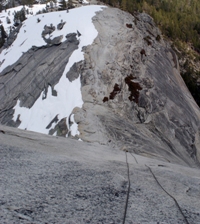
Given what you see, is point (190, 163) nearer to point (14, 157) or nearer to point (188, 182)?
point (188, 182)

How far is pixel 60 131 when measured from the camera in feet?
64.7

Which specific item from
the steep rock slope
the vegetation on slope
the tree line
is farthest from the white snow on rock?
→ the tree line

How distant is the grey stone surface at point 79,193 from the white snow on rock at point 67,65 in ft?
42.1

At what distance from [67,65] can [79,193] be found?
76.7 feet

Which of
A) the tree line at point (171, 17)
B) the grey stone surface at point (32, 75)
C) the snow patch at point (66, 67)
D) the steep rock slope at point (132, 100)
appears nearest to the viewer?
the steep rock slope at point (132, 100)

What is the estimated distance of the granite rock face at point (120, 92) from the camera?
70.4 feet

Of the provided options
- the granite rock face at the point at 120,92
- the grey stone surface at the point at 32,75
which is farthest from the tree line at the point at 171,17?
the grey stone surface at the point at 32,75

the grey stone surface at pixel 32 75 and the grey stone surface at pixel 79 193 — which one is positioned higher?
the grey stone surface at pixel 79 193

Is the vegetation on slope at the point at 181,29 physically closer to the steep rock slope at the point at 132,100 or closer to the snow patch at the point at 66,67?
the steep rock slope at the point at 132,100

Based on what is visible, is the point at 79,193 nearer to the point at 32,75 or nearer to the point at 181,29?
the point at 32,75

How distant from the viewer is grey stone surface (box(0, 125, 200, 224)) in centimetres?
404

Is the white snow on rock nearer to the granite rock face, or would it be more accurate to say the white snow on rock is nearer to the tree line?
the granite rock face

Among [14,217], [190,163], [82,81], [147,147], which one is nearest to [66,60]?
[82,81]

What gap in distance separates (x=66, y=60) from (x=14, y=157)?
891 inches
